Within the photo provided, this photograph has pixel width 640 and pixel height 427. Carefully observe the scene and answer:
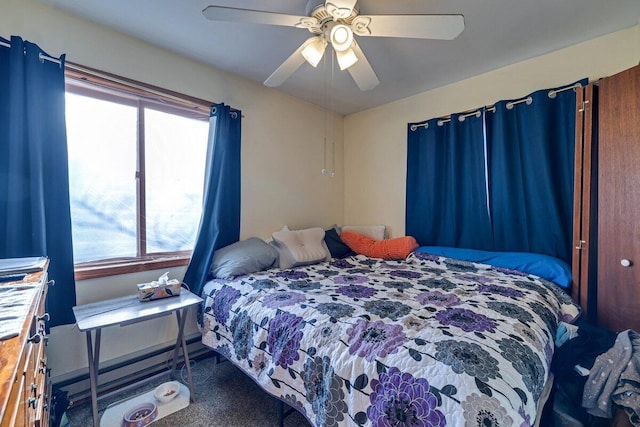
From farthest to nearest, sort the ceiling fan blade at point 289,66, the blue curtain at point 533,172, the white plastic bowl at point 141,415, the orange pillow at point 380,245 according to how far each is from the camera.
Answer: the orange pillow at point 380,245 < the blue curtain at point 533,172 < the ceiling fan blade at point 289,66 < the white plastic bowl at point 141,415

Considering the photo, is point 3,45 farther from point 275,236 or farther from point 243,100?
point 275,236

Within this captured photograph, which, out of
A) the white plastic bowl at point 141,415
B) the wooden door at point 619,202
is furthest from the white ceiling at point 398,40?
the white plastic bowl at point 141,415

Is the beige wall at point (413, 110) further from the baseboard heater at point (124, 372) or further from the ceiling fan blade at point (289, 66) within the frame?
the baseboard heater at point (124, 372)

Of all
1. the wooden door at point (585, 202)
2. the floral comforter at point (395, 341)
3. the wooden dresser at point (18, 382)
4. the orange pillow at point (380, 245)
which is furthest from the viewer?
the orange pillow at point (380, 245)

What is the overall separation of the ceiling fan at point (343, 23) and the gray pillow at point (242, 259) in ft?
4.85

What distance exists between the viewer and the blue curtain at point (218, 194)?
2.31m

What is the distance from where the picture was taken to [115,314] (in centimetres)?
164

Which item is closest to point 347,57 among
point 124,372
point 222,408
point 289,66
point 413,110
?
point 289,66

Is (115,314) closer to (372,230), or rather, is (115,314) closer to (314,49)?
(314,49)

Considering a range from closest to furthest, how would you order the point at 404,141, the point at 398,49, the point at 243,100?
1. the point at 398,49
2. the point at 243,100
3. the point at 404,141

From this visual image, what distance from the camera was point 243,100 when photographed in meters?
2.69

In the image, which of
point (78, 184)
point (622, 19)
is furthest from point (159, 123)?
point (622, 19)

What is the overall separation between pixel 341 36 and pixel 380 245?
1992 mm

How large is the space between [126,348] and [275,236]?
4.51 feet
